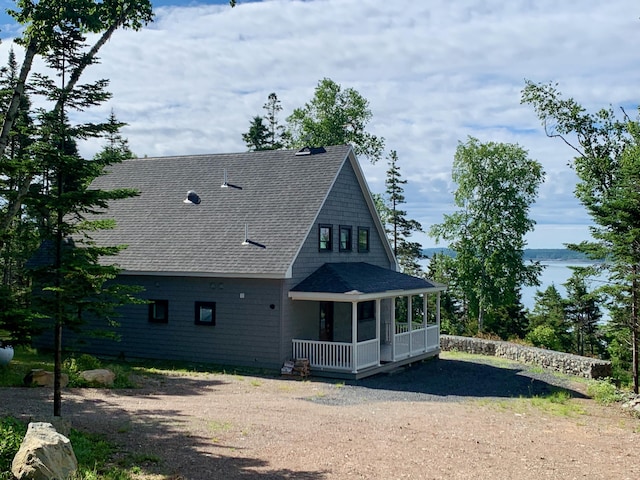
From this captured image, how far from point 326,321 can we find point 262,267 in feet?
13.6

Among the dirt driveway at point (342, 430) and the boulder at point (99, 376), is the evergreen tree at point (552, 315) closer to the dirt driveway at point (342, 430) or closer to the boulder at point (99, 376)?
the dirt driveway at point (342, 430)

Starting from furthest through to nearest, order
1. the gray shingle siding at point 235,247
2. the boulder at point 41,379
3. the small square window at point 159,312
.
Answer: the small square window at point 159,312 < the gray shingle siding at point 235,247 < the boulder at point 41,379

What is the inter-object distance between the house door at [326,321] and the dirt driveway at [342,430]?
4.24 m

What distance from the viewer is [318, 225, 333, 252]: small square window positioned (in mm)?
24312

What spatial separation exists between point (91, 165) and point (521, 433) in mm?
9873

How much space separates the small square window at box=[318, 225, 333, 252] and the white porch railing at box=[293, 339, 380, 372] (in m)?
3.94

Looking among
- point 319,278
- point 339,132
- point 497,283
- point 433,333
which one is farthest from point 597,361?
point 339,132

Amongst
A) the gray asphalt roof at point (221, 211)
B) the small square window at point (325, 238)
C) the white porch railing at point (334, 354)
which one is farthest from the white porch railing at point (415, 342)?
the gray asphalt roof at point (221, 211)

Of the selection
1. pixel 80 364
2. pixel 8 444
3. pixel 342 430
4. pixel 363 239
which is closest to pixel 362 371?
pixel 363 239

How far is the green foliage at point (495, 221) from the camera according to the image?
43844 mm

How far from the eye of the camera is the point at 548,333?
131 feet

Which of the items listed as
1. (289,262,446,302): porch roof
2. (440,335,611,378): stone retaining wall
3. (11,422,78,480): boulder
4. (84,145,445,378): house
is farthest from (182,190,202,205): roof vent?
(11,422,78,480): boulder

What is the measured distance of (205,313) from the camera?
2314cm

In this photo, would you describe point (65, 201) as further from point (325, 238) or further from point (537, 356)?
point (537, 356)
